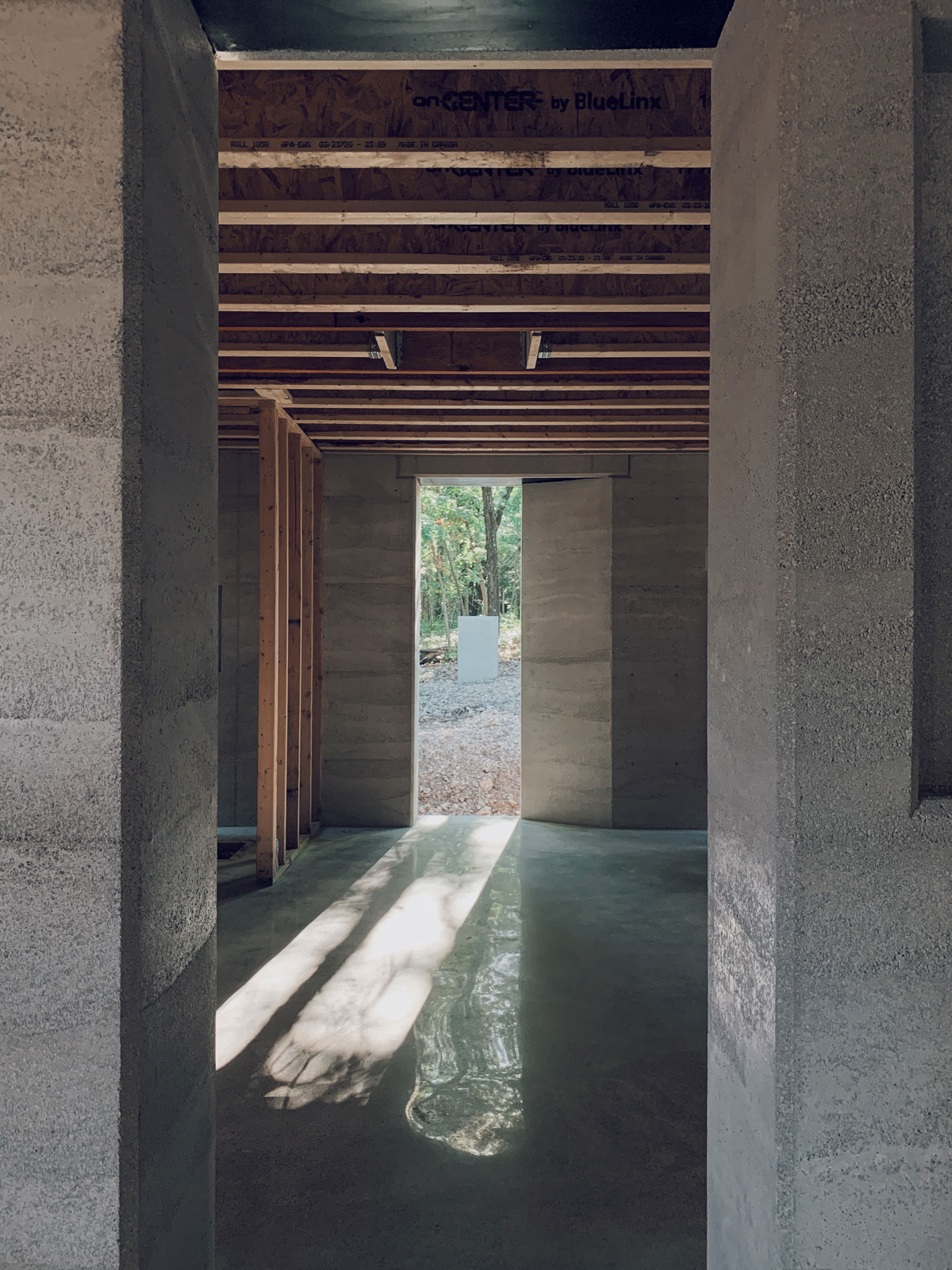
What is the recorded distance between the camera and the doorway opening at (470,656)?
11652 millimetres

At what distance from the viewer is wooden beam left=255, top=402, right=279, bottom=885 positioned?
6.60 meters

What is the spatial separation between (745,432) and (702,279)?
124 inches

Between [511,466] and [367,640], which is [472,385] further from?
[367,640]

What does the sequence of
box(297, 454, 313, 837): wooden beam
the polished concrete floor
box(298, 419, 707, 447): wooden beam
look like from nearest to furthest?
the polished concrete floor → box(298, 419, 707, 447): wooden beam → box(297, 454, 313, 837): wooden beam

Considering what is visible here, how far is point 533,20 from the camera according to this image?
209cm

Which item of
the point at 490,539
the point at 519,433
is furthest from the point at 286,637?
the point at 490,539

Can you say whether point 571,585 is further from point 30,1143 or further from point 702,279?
point 30,1143

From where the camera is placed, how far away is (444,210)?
3658 millimetres

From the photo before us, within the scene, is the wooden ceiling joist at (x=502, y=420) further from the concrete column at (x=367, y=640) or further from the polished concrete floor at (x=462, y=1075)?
the polished concrete floor at (x=462, y=1075)

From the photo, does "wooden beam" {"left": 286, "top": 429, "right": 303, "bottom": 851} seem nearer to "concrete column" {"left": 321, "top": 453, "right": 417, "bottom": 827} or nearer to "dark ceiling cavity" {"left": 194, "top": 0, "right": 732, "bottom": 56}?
"concrete column" {"left": 321, "top": 453, "right": 417, "bottom": 827}

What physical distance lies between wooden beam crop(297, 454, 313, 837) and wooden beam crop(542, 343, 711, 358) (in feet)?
10.7

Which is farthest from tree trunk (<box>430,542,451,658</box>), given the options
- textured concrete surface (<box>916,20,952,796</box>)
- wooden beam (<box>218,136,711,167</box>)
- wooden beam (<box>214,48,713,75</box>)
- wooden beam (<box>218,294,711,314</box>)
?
textured concrete surface (<box>916,20,952,796</box>)

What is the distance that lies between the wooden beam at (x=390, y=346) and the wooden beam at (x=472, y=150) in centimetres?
186

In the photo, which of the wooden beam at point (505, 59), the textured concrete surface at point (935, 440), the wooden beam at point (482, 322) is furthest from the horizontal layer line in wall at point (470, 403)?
the textured concrete surface at point (935, 440)
